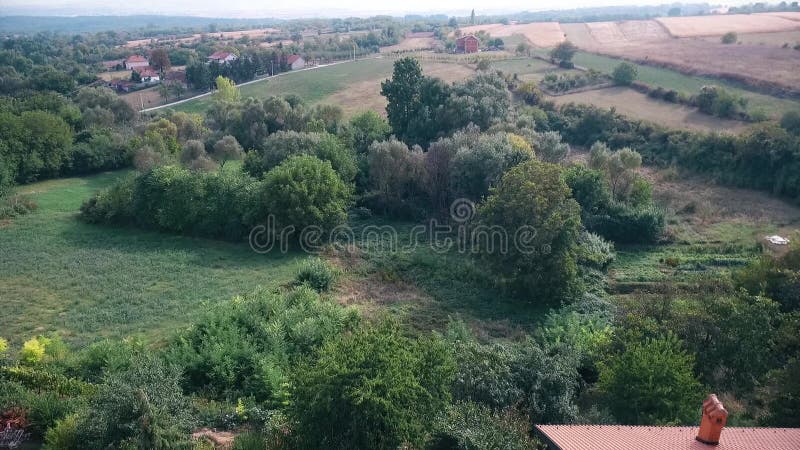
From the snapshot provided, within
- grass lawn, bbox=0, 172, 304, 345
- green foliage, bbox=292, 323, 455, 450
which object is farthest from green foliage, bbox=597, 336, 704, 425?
grass lawn, bbox=0, 172, 304, 345

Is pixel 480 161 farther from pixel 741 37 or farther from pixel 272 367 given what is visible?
pixel 741 37

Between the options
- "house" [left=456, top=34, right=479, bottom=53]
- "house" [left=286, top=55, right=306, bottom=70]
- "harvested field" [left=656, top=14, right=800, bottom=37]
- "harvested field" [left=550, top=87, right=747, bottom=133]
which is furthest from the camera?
"house" [left=456, top=34, right=479, bottom=53]

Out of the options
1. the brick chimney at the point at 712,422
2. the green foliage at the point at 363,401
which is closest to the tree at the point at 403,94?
the green foliage at the point at 363,401

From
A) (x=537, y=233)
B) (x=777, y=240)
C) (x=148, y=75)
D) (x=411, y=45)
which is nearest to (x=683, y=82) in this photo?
(x=777, y=240)

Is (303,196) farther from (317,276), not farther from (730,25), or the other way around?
(730,25)

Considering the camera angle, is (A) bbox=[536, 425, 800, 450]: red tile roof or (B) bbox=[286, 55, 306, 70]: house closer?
(A) bbox=[536, 425, 800, 450]: red tile roof

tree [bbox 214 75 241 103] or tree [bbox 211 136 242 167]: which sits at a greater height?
tree [bbox 214 75 241 103]

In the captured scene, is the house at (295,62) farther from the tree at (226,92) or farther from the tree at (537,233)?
the tree at (537,233)

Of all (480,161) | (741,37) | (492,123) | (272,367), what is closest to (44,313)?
(272,367)

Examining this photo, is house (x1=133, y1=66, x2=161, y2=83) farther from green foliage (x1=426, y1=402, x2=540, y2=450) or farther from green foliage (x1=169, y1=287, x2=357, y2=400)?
green foliage (x1=426, y1=402, x2=540, y2=450)
